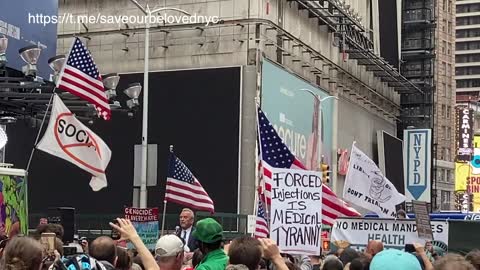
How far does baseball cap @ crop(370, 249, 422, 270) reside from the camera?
458cm

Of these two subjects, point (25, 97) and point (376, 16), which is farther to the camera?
point (376, 16)

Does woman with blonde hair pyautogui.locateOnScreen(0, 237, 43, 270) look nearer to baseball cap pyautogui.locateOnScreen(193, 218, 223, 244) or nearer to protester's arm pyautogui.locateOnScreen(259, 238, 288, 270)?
baseball cap pyautogui.locateOnScreen(193, 218, 223, 244)

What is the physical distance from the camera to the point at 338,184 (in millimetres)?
50344

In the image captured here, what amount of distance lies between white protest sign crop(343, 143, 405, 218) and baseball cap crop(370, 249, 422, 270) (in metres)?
8.88

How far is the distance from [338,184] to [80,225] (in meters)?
17.9

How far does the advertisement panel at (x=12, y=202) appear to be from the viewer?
11047mm

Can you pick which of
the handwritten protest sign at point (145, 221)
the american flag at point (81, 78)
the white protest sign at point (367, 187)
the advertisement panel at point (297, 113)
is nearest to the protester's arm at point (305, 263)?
the white protest sign at point (367, 187)

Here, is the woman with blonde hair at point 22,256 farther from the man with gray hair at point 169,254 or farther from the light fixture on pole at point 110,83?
the light fixture on pole at point 110,83

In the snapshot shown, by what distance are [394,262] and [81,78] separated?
417 inches

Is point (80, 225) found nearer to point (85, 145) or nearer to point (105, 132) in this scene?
point (105, 132)

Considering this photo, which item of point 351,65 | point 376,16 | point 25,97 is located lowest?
point 25,97

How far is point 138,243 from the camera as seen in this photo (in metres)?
5.57

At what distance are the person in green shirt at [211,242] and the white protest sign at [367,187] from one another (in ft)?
25.0

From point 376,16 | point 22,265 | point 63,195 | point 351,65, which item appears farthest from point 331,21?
point 22,265
